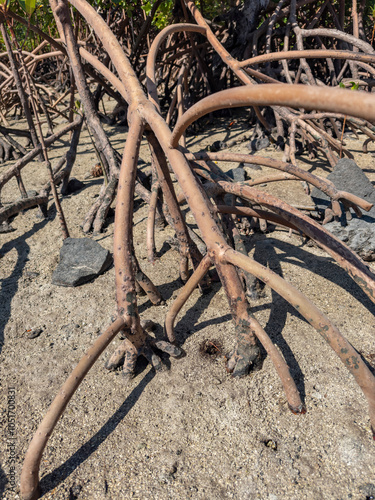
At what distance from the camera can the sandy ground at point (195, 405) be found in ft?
4.67

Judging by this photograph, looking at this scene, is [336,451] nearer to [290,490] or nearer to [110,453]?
[290,490]

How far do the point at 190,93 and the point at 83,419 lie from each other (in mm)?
5748

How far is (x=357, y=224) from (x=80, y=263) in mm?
2085

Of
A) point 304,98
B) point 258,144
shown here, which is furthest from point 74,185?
point 304,98

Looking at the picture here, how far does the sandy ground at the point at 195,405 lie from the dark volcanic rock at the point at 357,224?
8.7 inches

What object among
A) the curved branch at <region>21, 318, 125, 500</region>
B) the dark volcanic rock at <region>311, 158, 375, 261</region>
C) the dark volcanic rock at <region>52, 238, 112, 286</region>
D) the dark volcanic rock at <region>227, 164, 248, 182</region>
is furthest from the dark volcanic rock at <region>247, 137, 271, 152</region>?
the curved branch at <region>21, 318, 125, 500</region>

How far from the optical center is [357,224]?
255 centimetres

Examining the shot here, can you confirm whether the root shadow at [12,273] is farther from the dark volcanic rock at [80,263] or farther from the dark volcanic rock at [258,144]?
the dark volcanic rock at [258,144]

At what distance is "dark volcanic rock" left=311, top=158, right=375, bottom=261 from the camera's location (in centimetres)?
251

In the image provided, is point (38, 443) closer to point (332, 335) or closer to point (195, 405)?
point (195, 405)

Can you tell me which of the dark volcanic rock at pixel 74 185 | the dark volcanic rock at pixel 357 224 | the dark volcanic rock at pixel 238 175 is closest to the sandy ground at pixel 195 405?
the dark volcanic rock at pixel 357 224

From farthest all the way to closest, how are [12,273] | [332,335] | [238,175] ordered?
[238,175]
[12,273]
[332,335]

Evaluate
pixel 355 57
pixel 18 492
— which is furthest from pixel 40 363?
pixel 355 57

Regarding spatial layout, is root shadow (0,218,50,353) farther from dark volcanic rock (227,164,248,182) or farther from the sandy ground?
dark volcanic rock (227,164,248,182)
